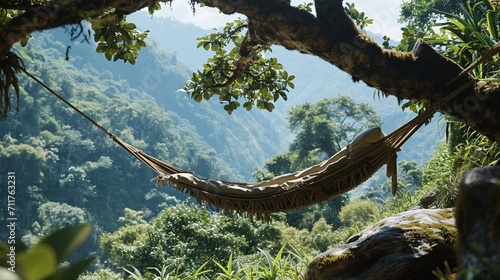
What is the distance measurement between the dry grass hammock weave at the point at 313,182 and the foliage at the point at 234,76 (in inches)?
34.2

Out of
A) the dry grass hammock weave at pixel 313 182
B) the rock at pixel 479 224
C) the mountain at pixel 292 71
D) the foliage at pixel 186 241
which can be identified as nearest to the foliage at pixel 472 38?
the dry grass hammock weave at pixel 313 182

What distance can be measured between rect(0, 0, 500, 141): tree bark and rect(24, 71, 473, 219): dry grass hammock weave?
0.38 feet

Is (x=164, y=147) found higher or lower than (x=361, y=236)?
higher

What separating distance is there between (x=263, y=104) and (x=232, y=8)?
123cm

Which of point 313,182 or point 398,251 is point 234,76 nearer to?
point 313,182

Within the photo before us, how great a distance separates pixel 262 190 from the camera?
7.55ft

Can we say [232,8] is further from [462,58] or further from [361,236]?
[462,58]

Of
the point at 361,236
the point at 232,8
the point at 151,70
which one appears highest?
the point at 151,70

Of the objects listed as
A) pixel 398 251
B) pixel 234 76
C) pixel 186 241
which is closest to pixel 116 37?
pixel 234 76

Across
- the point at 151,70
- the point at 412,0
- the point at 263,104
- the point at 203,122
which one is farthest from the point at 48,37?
the point at 263,104

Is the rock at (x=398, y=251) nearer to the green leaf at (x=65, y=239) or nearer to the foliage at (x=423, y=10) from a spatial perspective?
the green leaf at (x=65, y=239)

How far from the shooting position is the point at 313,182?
2.22 meters

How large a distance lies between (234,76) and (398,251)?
57.6 inches

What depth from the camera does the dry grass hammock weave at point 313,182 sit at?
2197 mm
